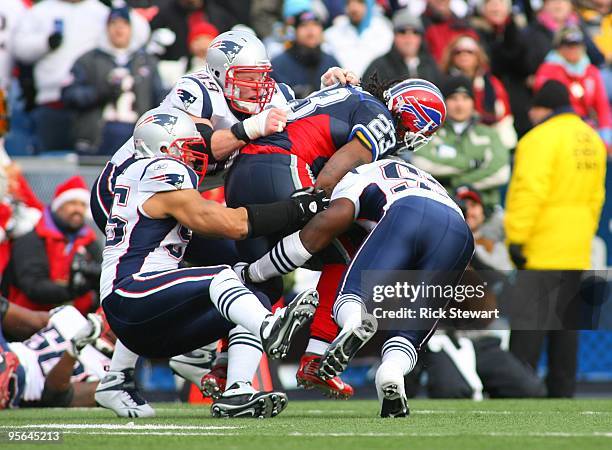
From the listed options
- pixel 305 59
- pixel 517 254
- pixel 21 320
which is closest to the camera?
pixel 21 320

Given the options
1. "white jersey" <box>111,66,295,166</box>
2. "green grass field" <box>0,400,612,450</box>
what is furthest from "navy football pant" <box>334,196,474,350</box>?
"white jersey" <box>111,66,295,166</box>

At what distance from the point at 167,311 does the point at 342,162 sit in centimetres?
127

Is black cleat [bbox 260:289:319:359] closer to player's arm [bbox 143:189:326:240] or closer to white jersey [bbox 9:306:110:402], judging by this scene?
player's arm [bbox 143:189:326:240]

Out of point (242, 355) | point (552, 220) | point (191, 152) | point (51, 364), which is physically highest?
point (191, 152)

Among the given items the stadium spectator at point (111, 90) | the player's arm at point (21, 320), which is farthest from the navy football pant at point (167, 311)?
the stadium spectator at point (111, 90)

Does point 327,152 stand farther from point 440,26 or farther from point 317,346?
point 440,26

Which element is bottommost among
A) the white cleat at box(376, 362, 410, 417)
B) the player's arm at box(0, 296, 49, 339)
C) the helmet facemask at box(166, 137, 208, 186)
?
the player's arm at box(0, 296, 49, 339)

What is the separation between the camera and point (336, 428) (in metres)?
6.12

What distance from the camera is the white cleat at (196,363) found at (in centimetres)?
805

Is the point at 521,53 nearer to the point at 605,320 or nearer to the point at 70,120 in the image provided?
the point at 605,320

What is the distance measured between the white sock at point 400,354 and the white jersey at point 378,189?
67 centimetres

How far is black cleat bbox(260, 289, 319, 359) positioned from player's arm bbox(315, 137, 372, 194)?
1036mm

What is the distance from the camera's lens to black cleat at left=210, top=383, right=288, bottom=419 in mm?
6707

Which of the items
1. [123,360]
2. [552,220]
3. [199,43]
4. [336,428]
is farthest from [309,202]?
[199,43]
